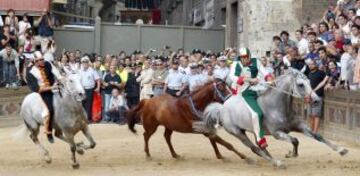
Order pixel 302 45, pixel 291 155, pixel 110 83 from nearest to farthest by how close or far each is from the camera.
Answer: pixel 291 155 → pixel 302 45 → pixel 110 83

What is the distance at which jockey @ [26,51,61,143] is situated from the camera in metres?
14.4

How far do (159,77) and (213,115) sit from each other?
8.92 metres

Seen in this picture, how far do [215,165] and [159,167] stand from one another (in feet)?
3.36

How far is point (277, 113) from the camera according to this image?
1361 centimetres

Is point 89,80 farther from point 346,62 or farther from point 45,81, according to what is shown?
point 45,81

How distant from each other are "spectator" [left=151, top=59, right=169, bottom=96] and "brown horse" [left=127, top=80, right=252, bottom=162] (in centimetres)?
697

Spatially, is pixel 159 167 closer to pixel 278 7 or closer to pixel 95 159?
pixel 95 159

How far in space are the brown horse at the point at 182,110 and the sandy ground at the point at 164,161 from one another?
0.50 m

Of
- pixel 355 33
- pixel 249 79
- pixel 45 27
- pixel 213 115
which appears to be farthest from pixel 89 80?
pixel 249 79

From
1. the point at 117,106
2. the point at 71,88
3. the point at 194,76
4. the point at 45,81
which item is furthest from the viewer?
the point at 117,106

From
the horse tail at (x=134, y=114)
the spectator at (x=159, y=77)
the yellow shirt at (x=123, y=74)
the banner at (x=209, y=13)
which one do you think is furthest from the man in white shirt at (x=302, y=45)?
the banner at (x=209, y=13)

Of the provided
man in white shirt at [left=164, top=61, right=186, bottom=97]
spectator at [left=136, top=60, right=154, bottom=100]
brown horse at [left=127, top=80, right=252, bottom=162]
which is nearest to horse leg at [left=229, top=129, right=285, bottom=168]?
brown horse at [left=127, top=80, right=252, bottom=162]

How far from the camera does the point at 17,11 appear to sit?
30.5 meters

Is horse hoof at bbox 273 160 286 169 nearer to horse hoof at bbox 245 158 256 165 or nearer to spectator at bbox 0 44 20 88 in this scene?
horse hoof at bbox 245 158 256 165
